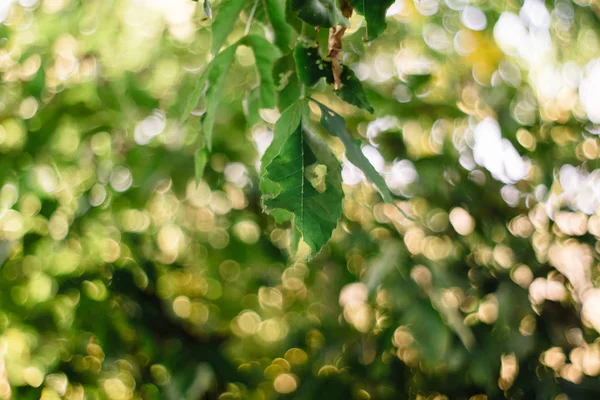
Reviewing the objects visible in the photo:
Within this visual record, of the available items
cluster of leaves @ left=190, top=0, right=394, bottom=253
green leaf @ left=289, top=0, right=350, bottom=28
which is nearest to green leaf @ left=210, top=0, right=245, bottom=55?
cluster of leaves @ left=190, top=0, right=394, bottom=253

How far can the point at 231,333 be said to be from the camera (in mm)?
1432

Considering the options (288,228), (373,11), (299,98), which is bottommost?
(288,228)

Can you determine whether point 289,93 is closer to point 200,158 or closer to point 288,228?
point 200,158

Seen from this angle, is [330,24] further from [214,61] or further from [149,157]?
[149,157]

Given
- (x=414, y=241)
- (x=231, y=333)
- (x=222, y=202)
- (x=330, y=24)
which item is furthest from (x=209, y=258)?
(x=330, y=24)

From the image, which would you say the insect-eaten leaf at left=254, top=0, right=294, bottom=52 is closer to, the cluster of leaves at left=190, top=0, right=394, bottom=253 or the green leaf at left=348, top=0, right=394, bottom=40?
the cluster of leaves at left=190, top=0, right=394, bottom=253

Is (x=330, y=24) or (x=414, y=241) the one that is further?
(x=414, y=241)

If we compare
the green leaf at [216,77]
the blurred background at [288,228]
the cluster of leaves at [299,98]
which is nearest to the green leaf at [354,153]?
the cluster of leaves at [299,98]

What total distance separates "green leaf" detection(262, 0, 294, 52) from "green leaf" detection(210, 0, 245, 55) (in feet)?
0.14

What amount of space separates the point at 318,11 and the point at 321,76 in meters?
0.08

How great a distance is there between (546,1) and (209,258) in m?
0.86

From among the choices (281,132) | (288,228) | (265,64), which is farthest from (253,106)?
(288,228)

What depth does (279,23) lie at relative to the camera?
528 millimetres

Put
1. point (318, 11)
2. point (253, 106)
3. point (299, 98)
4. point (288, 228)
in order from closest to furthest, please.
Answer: point (318, 11) < point (299, 98) < point (253, 106) < point (288, 228)
